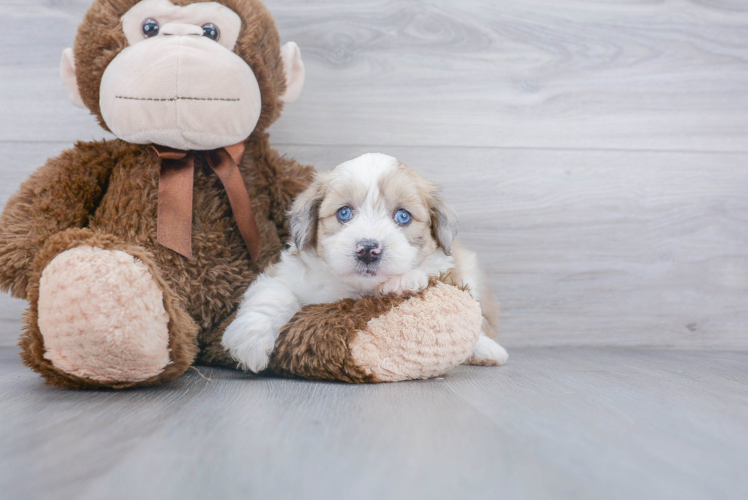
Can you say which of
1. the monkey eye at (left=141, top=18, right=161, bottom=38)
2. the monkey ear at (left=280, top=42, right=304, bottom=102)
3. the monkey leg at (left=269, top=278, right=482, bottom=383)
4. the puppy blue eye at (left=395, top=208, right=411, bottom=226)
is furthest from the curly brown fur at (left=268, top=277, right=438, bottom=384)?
the monkey eye at (left=141, top=18, right=161, bottom=38)

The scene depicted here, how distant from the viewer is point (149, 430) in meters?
0.84

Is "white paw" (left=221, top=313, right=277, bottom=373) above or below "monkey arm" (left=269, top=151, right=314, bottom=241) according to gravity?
below

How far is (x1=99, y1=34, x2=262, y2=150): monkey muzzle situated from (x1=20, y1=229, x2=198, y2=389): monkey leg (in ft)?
1.09

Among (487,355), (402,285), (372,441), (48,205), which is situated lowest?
(487,355)

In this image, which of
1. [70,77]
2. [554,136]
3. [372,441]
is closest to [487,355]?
[372,441]

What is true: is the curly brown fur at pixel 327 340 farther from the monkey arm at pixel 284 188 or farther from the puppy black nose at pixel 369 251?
the monkey arm at pixel 284 188

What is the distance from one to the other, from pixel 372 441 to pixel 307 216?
2.21ft

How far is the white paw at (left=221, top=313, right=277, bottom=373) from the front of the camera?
118 cm

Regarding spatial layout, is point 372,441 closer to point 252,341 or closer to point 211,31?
point 252,341

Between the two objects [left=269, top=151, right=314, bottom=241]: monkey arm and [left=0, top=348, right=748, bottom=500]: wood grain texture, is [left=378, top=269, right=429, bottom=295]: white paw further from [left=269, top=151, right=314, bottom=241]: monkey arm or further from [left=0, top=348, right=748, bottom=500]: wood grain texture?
[left=269, top=151, right=314, bottom=241]: monkey arm

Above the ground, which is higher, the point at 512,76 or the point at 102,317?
the point at 512,76

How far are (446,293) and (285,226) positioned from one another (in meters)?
0.55

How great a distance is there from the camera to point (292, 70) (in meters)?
1.54

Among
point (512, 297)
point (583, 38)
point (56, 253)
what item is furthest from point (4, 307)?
point (583, 38)
